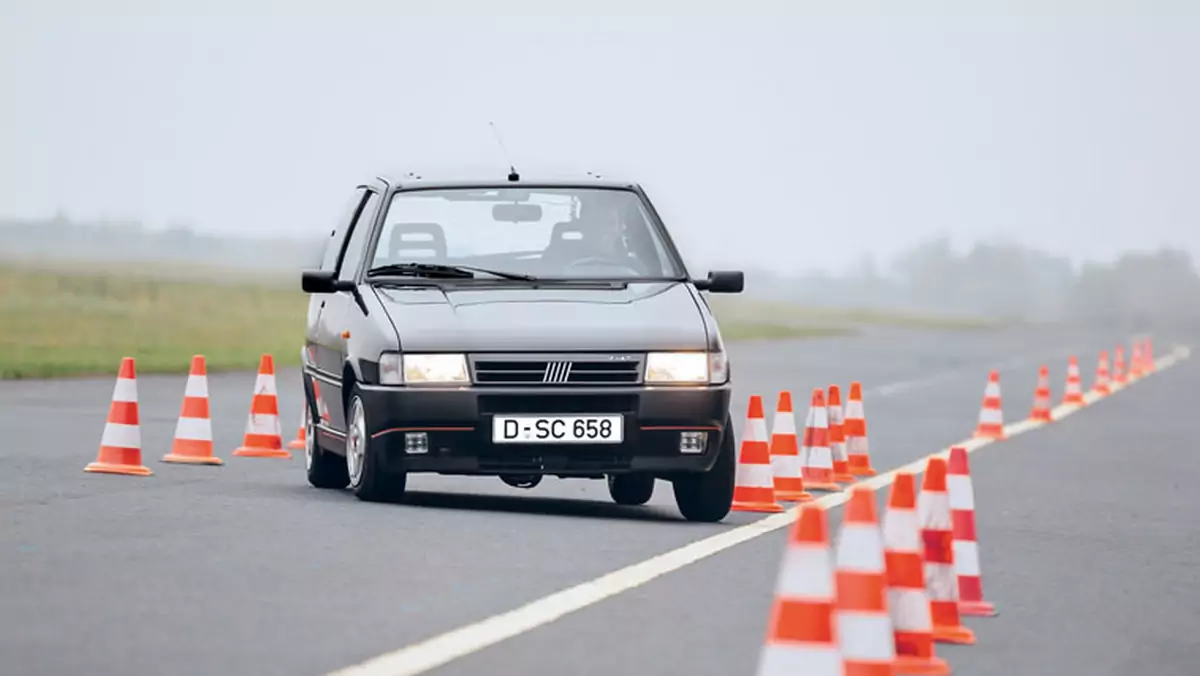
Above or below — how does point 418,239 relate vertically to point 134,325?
above

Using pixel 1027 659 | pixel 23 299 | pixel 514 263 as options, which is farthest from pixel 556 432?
pixel 23 299

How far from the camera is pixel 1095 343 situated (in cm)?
7806

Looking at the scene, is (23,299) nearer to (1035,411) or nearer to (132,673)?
(1035,411)

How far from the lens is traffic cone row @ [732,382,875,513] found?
14359 millimetres

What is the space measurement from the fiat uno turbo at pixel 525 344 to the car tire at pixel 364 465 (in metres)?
0.01

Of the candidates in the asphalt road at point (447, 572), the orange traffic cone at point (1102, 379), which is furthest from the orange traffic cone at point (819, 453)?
the orange traffic cone at point (1102, 379)

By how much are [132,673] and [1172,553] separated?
7319mm

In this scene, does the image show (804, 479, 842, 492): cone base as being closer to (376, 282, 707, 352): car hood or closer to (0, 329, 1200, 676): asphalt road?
(0, 329, 1200, 676): asphalt road

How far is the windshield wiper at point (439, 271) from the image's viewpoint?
13812mm

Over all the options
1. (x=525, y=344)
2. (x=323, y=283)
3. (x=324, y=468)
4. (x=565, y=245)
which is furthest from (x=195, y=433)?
(x=525, y=344)

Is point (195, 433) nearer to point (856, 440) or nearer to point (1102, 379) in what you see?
point (856, 440)

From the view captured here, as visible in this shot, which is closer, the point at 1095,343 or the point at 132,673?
the point at 132,673

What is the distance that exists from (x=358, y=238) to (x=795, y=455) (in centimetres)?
299

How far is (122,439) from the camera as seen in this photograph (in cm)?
1563
